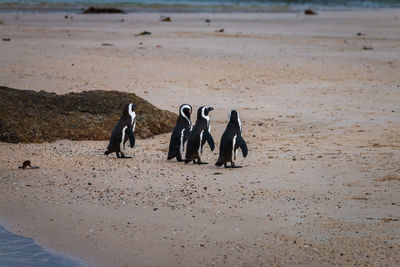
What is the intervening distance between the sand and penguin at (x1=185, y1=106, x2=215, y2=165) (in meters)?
0.21

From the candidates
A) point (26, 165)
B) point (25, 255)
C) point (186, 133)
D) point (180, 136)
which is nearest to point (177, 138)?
point (180, 136)

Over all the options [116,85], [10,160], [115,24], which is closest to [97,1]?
[115,24]

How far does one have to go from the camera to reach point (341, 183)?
7656 mm

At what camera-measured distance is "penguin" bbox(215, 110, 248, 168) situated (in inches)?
336

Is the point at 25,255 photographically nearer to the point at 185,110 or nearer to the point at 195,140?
the point at 195,140

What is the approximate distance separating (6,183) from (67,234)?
5.73 feet

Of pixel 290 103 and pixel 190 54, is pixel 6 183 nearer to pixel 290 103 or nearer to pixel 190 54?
pixel 290 103

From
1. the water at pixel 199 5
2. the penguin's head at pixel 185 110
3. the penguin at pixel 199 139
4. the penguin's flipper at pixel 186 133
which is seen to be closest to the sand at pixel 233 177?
the penguin at pixel 199 139

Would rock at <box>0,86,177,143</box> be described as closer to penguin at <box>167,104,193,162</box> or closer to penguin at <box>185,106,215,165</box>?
penguin at <box>167,104,193,162</box>

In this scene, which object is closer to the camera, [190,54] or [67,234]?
[67,234]

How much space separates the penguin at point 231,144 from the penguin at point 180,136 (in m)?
0.62

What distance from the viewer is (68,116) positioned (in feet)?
34.0

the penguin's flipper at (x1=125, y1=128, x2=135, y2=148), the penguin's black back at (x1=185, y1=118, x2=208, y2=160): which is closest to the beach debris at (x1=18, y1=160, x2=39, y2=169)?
the penguin's flipper at (x1=125, y1=128, x2=135, y2=148)

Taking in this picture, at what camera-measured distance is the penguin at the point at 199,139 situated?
29.0 feet
